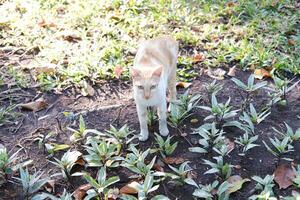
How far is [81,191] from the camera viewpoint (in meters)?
3.54

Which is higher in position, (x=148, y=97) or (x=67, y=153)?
(x=148, y=97)

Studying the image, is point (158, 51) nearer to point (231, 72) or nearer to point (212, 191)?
point (231, 72)

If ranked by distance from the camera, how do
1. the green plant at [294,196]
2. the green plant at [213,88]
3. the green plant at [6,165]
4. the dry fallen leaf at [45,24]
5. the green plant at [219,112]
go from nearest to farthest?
the green plant at [294,196] → the green plant at [6,165] → the green plant at [219,112] → the green plant at [213,88] → the dry fallen leaf at [45,24]

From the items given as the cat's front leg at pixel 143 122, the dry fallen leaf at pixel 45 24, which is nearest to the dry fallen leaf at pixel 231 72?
the cat's front leg at pixel 143 122

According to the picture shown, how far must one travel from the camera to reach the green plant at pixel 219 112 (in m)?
4.14

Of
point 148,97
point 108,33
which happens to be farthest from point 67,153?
point 108,33

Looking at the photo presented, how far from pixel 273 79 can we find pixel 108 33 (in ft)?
7.12

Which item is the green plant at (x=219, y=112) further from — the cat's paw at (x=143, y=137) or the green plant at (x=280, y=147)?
the cat's paw at (x=143, y=137)

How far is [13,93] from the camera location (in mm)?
4742

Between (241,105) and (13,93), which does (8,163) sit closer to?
(13,93)

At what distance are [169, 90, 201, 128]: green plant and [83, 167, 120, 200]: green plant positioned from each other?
3.06ft

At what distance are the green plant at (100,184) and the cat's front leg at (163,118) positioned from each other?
761 mm

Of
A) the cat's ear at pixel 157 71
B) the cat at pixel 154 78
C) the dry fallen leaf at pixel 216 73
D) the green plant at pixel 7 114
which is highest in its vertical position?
the cat's ear at pixel 157 71

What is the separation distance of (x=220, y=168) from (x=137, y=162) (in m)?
0.68
